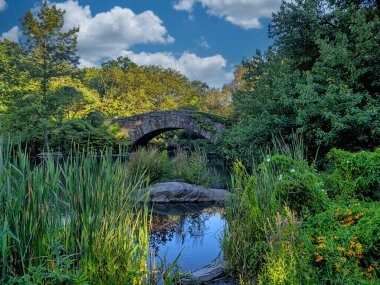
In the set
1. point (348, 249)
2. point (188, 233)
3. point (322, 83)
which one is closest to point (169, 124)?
point (322, 83)

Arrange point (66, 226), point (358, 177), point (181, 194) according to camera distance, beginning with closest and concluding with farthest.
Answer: point (66, 226), point (358, 177), point (181, 194)

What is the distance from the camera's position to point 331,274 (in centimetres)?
287

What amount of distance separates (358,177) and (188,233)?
120 inches

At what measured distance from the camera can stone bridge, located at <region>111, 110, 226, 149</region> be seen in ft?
62.3

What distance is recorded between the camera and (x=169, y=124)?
2086 centimetres

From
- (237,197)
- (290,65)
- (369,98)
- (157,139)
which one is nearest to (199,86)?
(157,139)

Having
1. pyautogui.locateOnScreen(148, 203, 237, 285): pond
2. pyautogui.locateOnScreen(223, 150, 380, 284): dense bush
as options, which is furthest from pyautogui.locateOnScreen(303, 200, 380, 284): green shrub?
pyautogui.locateOnScreen(148, 203, 237, 285): pond

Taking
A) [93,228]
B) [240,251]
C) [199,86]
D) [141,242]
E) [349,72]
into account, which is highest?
[199,86]

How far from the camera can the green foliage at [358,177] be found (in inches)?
162

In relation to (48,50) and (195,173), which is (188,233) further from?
(48,50)

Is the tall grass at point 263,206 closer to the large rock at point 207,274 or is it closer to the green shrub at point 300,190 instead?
the green shrub at point 300,190

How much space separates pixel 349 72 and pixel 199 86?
99.8 ft

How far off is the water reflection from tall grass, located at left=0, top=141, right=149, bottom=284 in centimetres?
128

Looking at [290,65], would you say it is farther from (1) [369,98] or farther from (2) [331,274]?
(2) [331,274]
